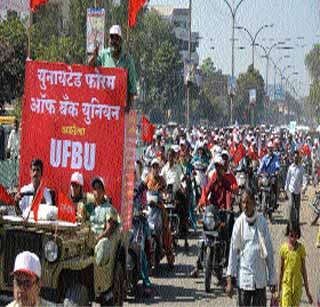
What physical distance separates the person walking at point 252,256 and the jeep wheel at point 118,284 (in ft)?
5.41

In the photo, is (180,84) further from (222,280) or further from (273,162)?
(222,280)

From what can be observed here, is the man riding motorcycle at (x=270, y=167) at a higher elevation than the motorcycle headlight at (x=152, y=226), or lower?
higher

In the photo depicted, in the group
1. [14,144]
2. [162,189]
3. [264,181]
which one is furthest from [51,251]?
[14,144]

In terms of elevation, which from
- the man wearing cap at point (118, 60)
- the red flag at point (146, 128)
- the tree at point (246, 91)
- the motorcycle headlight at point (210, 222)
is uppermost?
Answer: the tree at point (246, 91)

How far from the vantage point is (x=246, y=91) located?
274ft

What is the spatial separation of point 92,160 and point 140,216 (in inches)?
73.0

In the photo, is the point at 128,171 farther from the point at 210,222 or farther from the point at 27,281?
the point at 27,281

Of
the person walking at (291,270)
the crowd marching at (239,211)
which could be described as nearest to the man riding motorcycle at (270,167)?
the crowd marching at (239,211)

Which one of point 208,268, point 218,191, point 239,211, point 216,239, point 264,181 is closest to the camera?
point 208,268

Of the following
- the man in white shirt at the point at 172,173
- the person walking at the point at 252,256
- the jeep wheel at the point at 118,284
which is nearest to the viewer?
the person walking at the point at 252,256

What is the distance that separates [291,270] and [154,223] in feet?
15.8

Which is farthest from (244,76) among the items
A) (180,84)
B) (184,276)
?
(184,276)

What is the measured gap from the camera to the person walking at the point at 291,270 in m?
9.87

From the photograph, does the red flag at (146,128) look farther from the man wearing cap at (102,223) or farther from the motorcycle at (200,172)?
the man wearing cap at (102,223)
